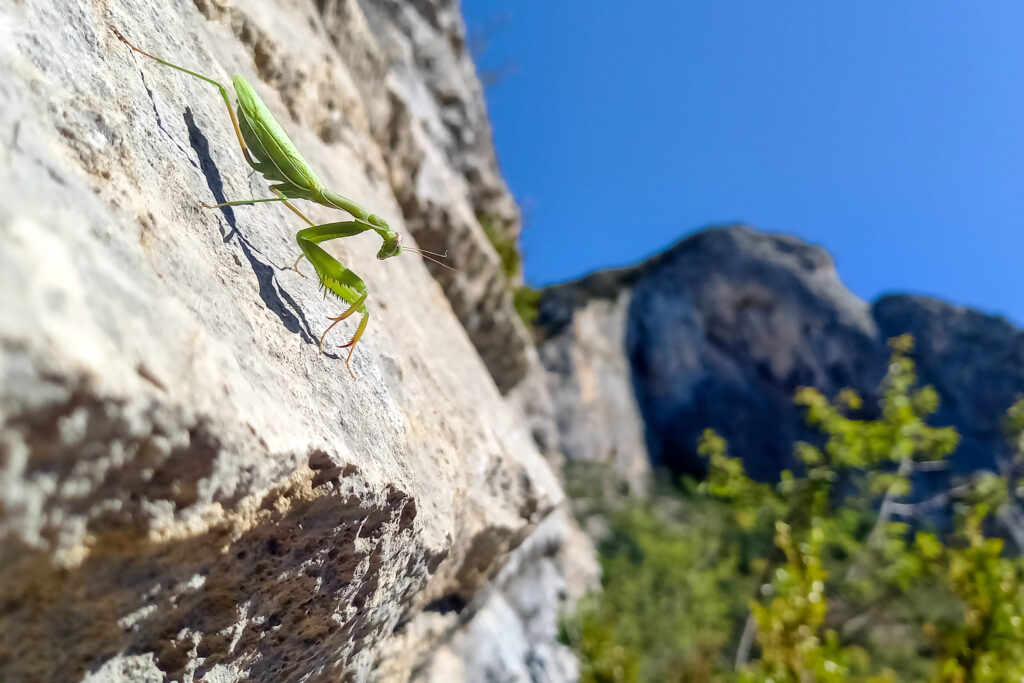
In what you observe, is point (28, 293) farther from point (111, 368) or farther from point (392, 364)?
point (392, 364)

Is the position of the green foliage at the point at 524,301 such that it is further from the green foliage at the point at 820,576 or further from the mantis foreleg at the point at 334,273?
the mantis foreleg at the point at 334,273

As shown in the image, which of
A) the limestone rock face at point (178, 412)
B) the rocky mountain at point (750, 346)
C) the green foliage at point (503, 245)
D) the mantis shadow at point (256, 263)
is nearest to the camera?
the limestone rock face at point (178, 412)

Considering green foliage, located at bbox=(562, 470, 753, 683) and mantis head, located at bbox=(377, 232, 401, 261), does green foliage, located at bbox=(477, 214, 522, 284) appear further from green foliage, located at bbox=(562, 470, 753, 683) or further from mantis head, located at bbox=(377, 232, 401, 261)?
mantis head, located at bbox=(377, 232, 401, 261)

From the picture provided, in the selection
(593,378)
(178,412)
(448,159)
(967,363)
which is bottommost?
(178,412)

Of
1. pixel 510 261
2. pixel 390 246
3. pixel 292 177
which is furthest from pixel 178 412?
pixel 510 261

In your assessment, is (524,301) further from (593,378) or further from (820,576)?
(820,576)

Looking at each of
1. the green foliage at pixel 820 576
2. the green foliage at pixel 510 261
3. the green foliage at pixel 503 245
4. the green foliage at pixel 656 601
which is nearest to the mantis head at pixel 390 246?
the green foliage at pixel 820 576

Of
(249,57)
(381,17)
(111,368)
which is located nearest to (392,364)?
(111,368)
